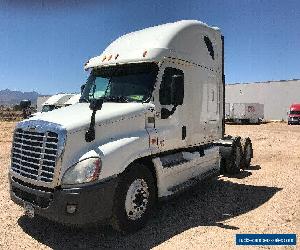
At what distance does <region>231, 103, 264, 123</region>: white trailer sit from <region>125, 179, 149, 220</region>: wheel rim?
4259cm

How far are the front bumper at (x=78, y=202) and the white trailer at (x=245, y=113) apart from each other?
1715 inches

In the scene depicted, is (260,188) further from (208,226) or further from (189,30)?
(189,30)

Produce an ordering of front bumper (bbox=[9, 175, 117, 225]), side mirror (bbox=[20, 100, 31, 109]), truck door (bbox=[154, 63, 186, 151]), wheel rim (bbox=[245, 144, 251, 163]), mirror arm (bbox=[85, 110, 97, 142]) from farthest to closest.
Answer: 1. wheel rim (bbox=[245, 144, 251, 163])
2. side mirror (bbox=[20, 100, 31, 109])
3. truck door (bbox=[154, 63, 186, 151])
4. mirror arm (bbox=[85, 110, 97, 142])
5. front bumper (bbox=[9, 175, 117, 225])

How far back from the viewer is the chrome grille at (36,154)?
225 inches

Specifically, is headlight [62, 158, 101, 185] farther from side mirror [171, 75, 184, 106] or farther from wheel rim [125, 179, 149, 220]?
side mirror [171, 75, 184, 106]

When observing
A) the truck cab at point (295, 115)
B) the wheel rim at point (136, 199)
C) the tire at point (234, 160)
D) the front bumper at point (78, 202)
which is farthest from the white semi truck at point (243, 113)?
the front bumper at point (78, 202)

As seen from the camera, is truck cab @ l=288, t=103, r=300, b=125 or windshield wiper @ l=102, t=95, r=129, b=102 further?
Result: truck cab @ l=288, t=103, r=300, b=125

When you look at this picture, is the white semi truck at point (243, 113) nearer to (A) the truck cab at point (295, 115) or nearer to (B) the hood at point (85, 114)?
(A) the truck cab at point (295, 115)

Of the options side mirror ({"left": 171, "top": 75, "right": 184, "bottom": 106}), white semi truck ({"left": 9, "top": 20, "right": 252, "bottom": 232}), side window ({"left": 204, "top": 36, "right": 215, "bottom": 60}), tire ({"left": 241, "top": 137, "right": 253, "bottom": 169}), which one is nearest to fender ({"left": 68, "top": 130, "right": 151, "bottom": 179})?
white semi truck ({"left": 9, "top": 20, "right": 252, "bottom": 232})

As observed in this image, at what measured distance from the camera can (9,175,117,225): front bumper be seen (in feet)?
18.1

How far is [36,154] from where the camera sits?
5.94 m

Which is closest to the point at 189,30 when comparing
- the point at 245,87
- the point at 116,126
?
the point at 116,126

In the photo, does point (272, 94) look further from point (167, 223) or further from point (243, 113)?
point (167, 223)

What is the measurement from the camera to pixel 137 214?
6.44m
